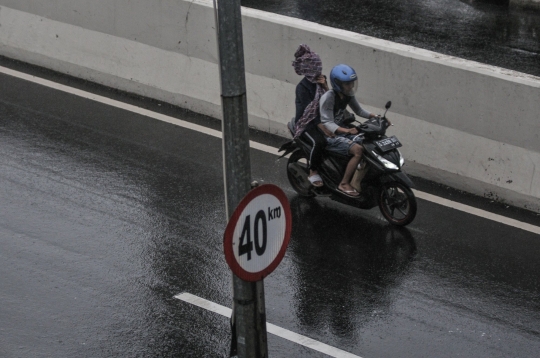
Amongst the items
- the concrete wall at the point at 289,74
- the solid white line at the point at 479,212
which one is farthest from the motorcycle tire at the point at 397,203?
the concrete wall at the point at 289,74

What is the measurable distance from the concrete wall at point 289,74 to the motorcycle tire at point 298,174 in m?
1.32

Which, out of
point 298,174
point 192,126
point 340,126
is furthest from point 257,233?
point 192,126

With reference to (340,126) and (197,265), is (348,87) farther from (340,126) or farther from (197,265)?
(197,265)

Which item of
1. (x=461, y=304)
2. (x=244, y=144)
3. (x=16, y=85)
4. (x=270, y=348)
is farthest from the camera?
(x=16, y=85)

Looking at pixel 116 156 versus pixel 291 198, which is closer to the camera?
pixel 291 198

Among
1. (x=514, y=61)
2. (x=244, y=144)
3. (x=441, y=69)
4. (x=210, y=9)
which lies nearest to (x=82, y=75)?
(x=210, y=9)

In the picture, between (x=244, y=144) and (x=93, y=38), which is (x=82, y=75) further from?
(x=244, y=144)

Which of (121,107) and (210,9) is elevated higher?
(210,9)

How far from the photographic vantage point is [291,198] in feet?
33.4

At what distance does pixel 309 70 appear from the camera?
9734 mm

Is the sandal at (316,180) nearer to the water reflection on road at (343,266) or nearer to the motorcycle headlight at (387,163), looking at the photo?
the water reflection on road at (343,266)

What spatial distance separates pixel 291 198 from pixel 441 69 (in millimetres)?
2241

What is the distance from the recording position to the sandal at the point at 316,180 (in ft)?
32.3

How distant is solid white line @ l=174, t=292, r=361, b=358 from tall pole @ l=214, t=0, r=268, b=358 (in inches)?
40.6
